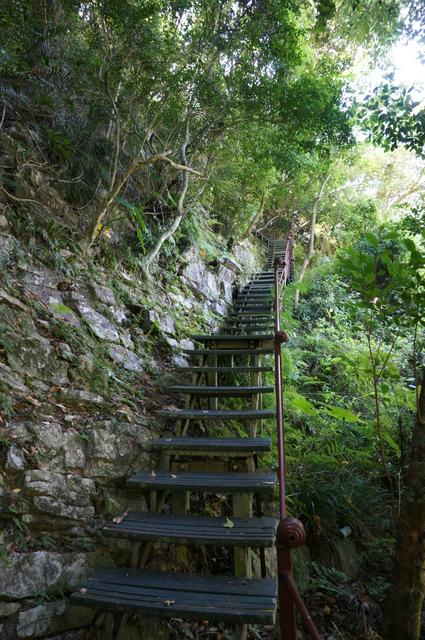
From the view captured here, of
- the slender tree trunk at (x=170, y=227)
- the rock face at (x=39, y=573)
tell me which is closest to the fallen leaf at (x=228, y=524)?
the rock face at (x=39, y=573)

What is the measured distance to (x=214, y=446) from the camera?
10.3 ft

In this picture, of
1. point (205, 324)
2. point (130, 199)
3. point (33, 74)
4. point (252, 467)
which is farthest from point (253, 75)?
point (252, 467)

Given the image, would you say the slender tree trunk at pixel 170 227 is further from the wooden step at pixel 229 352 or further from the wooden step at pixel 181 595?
the wooden step at pixel 181 595

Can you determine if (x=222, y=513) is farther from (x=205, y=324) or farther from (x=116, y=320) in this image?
(x=205, y=324)

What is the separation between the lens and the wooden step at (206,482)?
107 inches

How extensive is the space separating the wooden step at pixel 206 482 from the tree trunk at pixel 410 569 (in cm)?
91

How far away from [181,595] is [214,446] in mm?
1118

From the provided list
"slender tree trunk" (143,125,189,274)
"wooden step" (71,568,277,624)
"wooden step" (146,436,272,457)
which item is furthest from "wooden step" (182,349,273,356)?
"wooden step" (71,568,277,624)

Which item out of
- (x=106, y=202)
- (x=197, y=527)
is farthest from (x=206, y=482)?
(x=106, y=202)

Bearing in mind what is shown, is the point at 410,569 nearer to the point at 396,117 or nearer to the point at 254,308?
the point at 396,117

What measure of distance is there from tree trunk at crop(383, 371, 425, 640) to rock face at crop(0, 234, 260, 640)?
148cm

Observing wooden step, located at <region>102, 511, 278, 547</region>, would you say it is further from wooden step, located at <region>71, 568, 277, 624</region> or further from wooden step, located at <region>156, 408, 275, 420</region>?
wooden step, located at <region>156, 408, 275, 420</region>

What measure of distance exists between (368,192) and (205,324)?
41.3 feet

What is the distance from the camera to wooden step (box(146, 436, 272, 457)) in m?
3.09
